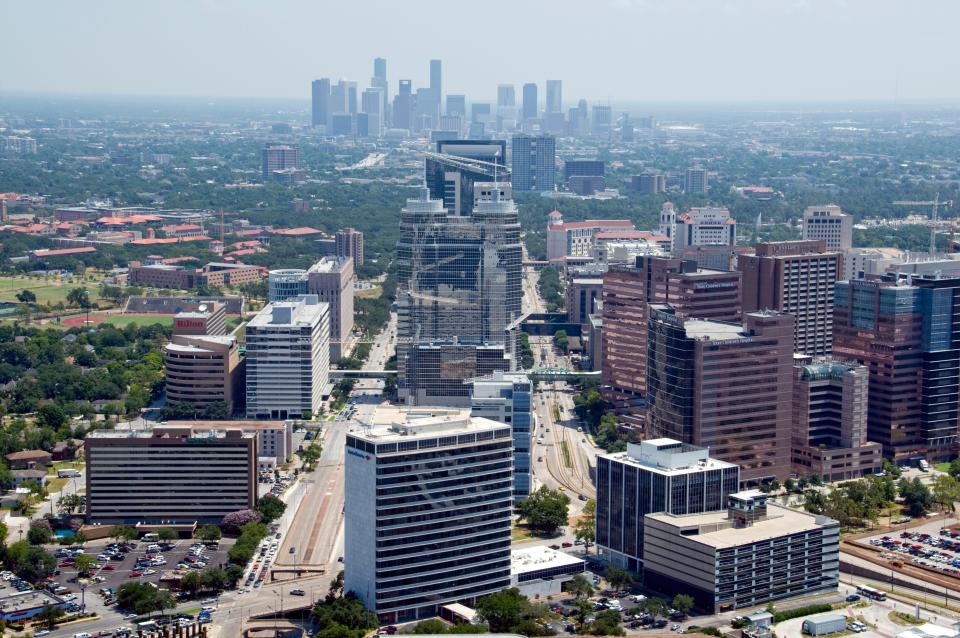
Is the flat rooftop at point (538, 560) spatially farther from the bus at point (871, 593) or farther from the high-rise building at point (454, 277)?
the high-rise building at point (454, 277)

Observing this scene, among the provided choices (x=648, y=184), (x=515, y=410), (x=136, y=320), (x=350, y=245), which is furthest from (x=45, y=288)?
(x=648, y=184)

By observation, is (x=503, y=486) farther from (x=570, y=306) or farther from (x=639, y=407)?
(x=570, y=306)

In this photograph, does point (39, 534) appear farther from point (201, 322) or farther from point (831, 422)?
point (831, 422)

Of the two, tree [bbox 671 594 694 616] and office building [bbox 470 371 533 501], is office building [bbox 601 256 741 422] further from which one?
tree [bbox 671 594 694 616]

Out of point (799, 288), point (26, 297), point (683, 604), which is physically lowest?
point (683, 604)

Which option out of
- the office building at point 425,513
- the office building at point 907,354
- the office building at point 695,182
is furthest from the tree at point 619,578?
the office building at point 695,182

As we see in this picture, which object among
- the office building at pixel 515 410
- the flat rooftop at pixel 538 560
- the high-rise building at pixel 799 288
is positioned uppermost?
the high-rise building at pixel 799 288

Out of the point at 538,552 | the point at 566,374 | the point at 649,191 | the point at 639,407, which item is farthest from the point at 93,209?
the point at 538,552
